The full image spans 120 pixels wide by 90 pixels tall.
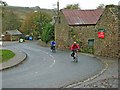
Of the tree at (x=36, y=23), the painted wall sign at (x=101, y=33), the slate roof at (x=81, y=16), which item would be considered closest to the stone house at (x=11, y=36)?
the tree at (x=36, y=23)

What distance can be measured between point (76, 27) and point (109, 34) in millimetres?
12799

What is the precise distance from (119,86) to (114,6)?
12780 millimetres

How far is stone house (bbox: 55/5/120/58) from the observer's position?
23.7 meters

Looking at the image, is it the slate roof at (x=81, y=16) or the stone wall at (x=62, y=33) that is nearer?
the slate roof at (x=81, y=16)

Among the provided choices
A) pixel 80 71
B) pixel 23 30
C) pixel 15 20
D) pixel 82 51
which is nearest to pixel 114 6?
pixel 80 71

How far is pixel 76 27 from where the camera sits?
36.6 meters

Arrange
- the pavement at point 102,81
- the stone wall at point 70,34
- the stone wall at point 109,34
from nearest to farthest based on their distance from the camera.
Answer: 1. the pavement at point 102,81
2. the stone wall at point 109,34
3. the stone wall at point 70,34

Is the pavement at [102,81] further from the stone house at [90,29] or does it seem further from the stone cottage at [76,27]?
the stone cottage at [76,27]

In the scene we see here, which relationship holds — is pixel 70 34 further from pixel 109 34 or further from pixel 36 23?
pixel 36 23

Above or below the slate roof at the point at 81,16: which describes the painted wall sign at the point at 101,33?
below

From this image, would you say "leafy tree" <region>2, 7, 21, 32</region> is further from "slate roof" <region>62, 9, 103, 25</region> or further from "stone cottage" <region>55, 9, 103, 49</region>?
"slate roof" <region>62, 9, 103, 25</region>

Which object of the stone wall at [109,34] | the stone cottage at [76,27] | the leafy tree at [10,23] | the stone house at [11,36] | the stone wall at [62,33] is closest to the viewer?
the stone wall at [109,34]

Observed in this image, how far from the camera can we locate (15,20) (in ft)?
290

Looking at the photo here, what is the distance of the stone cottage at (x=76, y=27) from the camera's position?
35125 mm
